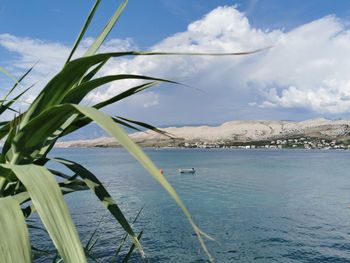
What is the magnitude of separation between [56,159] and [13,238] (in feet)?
2.53

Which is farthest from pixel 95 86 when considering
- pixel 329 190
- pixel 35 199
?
pixel 329 190

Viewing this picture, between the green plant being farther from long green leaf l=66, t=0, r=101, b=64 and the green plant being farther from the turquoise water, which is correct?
the turquoise water

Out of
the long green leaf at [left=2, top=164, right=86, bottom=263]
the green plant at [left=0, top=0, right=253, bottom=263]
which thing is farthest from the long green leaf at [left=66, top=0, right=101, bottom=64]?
the long green leaf at [left=2, top=164, right=86, bottom=263]

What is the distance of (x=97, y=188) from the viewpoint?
1.50 metres

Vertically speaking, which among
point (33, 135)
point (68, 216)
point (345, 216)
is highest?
point (33, 135)

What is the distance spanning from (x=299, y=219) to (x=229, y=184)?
89.9 feet

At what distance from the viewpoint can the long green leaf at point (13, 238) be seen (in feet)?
2.92

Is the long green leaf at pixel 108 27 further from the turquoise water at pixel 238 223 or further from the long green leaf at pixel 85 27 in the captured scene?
the turquoise water at pixel 238 223

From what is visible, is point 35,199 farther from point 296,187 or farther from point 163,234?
point 296,187

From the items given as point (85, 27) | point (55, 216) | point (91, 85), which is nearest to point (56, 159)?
point (91, 85)

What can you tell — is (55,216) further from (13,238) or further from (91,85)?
(91,85)

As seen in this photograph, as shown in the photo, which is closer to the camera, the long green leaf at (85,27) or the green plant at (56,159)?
the green plant at (56,159)

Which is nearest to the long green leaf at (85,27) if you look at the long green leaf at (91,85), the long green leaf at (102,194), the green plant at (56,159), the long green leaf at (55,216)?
the green plant at (56,159)

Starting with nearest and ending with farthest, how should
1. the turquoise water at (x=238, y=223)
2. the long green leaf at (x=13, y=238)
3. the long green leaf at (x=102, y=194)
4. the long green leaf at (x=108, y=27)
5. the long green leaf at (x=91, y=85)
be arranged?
the long green leaf at (x=13, y=238), the long green leaf at (x=91, y=85), the long green leaf at (x=102, y=194), the long green leaf at (x=108, y=27), the turquoise water at (x=238, y=223)
